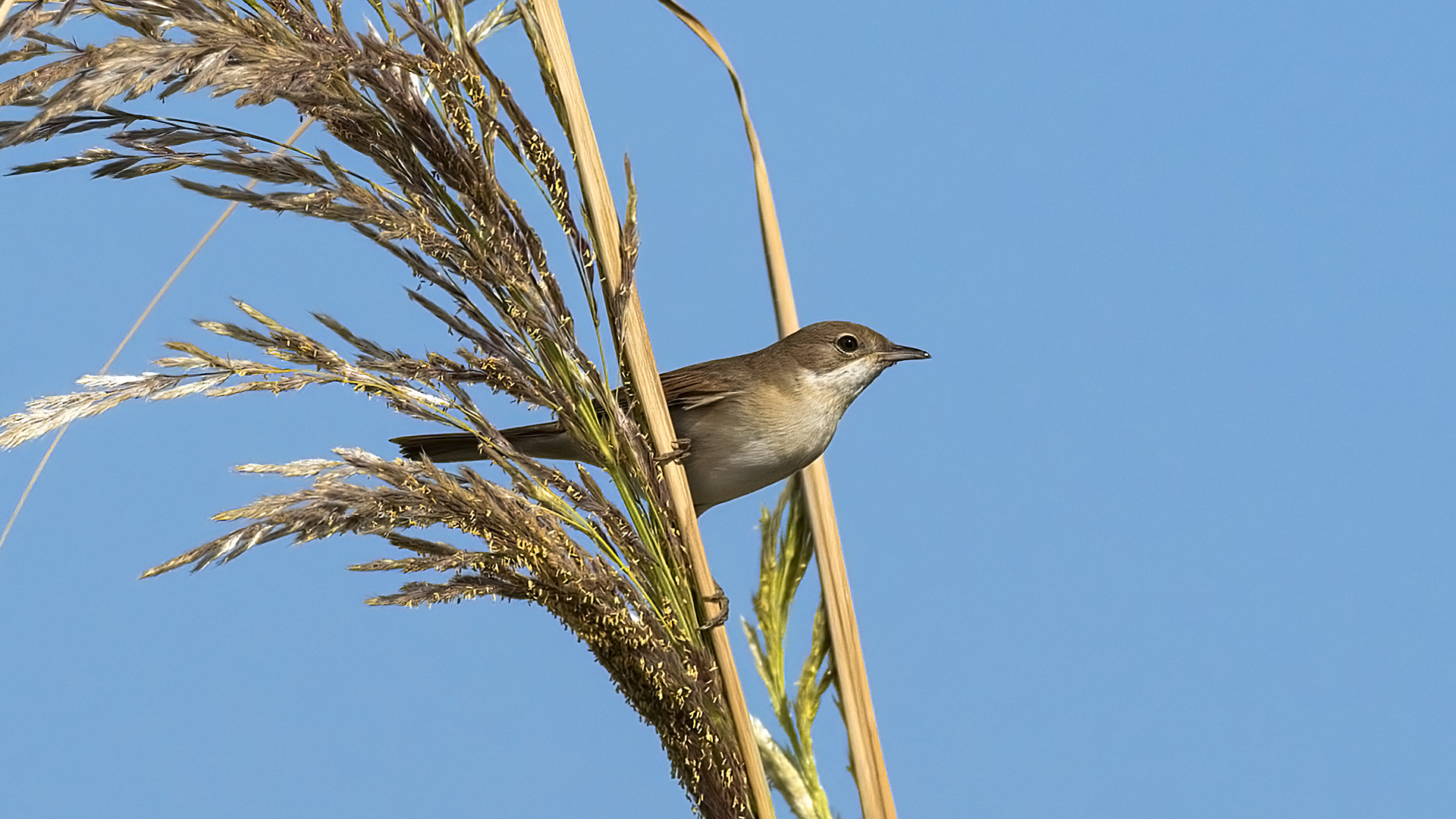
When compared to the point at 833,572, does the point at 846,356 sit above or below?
above

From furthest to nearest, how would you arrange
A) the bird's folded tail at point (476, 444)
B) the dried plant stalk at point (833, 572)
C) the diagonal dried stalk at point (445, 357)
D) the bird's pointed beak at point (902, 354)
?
the bird's pointed beak at point (902, 354) < the bird's folded tail at point (476, 444) < the dried plant stalk at point (833, 572) < the diagonal dried stalk at point (445, 357)

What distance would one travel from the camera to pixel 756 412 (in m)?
3.41

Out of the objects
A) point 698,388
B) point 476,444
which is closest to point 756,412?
point 698,388

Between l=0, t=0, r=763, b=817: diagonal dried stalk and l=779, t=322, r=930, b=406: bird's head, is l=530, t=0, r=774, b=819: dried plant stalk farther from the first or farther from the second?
l=779, t=322, r=930, b=406: bird's head

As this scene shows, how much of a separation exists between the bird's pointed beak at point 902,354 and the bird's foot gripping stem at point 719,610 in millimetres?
1919

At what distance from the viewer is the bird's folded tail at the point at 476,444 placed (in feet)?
9.34

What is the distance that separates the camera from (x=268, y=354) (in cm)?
200

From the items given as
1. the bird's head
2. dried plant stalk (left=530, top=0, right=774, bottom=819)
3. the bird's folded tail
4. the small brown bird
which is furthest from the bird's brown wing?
dried plant stalk (left=530, top=0, right=774, bottom=819)

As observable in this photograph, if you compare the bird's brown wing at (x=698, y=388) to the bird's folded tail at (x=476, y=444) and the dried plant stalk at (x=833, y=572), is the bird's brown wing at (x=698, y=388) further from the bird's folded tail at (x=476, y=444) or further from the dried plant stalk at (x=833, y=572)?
the dried plant stalk at (x=833, y=572)

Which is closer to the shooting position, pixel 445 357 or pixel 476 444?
pixel 445 357

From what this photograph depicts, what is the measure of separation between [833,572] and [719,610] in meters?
0.61

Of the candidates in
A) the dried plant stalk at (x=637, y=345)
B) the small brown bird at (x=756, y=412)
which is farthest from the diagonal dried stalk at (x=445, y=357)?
the small brown bird at (x=756, y=412)

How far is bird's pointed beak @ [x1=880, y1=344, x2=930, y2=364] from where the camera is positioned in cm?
390

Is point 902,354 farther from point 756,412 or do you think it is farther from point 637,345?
point 637,345
